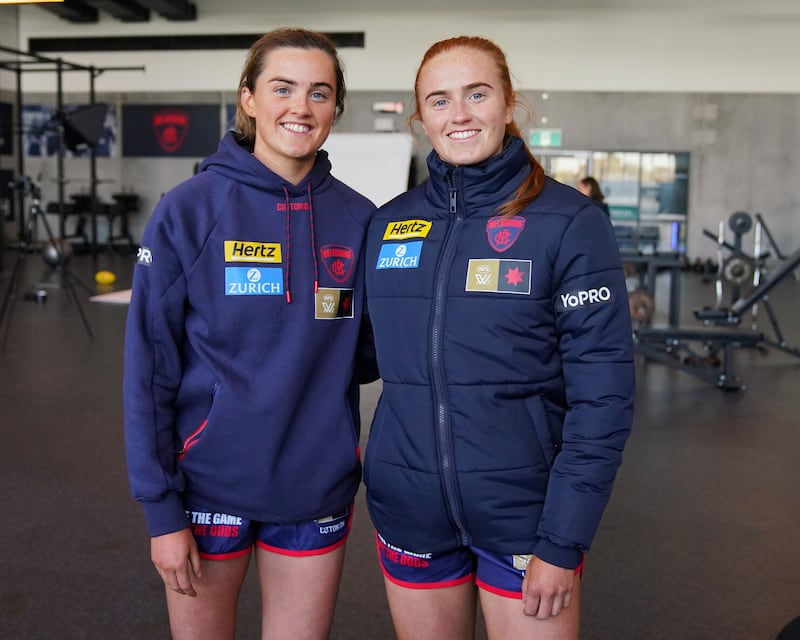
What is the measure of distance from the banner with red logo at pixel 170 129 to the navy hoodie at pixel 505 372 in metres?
14.2

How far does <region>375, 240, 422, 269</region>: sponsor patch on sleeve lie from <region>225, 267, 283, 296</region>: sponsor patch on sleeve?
0.17 metres

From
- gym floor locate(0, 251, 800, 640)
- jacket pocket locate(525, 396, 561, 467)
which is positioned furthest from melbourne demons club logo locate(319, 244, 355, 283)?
gym floor locate(0, 251, 800, 640)

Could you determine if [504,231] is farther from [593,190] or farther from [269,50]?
[593,190]

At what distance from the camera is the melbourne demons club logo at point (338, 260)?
1468 mm

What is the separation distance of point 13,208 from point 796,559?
48.4ft

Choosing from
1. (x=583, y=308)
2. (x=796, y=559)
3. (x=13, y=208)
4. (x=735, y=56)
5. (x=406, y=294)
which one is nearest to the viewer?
(x=583, y=308)

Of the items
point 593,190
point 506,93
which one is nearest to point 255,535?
point 506,93

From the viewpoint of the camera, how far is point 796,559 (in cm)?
281

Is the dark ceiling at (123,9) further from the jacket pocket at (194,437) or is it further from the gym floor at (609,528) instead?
the jacket pocket at (194,437)

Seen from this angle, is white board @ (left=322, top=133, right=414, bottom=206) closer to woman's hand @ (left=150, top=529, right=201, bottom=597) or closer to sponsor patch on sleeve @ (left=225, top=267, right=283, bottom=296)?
sponsor patch on sleeve @ (left=225, top=267, right=283, bottom=296)

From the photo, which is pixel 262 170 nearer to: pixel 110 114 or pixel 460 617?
pixel 460 617

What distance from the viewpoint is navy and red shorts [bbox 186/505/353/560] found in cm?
146

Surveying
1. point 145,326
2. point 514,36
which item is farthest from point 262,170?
point 514,36

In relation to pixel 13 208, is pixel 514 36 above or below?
above
